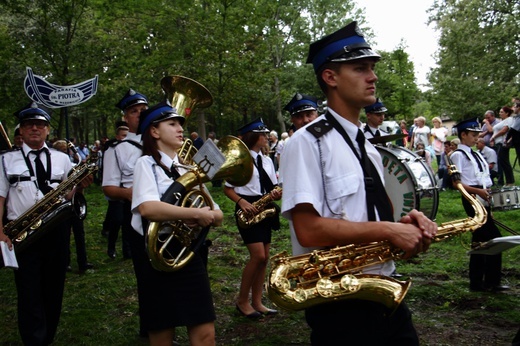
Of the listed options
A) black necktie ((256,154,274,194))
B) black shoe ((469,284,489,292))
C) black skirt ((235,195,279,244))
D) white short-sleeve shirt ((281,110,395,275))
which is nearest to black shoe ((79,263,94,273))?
black skirt ((235,195,279,244))

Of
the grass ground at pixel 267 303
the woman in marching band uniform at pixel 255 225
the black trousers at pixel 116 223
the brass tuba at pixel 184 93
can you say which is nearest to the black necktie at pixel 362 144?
the brass tuba at pixel 184 93

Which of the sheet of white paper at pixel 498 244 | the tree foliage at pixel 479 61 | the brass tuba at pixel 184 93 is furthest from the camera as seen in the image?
the tree foliage at pixel 479 61

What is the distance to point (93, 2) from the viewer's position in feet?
58.2

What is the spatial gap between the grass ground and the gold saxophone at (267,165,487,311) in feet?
9.17

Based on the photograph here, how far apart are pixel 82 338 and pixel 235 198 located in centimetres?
219

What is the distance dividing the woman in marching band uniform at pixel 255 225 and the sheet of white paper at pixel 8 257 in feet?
7.72

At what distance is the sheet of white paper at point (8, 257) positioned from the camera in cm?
453

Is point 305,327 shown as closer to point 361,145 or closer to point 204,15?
point 361,145

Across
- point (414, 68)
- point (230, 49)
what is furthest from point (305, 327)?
point (414, 68)

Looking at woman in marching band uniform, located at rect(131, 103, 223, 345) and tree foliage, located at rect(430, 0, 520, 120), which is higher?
tree foliage, located at rect(430, 0, 520, 120)

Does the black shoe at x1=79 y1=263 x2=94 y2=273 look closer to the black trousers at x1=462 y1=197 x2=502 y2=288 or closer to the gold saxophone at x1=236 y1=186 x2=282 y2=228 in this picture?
the gold saxophone at x1=236 y1=186 x2=282 y2=228

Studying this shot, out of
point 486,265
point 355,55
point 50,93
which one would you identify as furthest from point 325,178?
point 50,93

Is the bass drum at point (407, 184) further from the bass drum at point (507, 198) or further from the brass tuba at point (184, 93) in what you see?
the brass tuba at point (184, 93)

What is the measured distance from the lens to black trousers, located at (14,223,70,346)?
4.88 m
